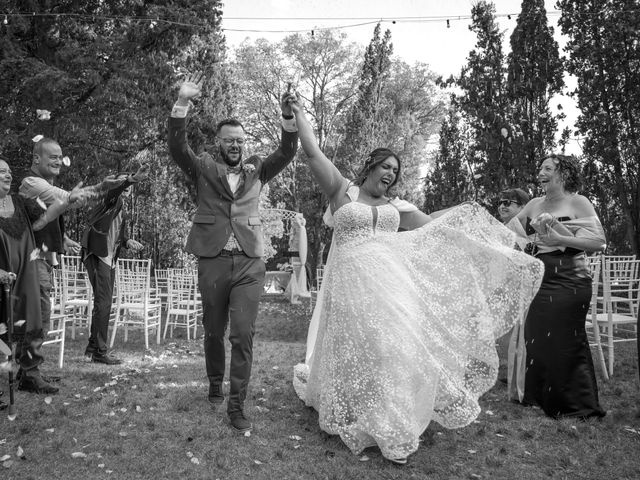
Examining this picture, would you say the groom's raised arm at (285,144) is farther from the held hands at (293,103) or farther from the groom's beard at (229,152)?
the groom's beard at (229,152)

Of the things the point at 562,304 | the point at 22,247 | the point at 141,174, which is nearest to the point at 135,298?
the point at 22,247

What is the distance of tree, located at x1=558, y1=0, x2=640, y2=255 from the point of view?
13.5 meters

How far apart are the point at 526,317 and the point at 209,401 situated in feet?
9.68

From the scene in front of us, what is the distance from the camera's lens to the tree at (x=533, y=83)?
45.7ft

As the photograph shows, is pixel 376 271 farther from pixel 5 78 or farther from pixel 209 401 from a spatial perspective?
pixel 5 78

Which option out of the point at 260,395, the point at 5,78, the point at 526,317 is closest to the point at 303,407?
the point at 260,395

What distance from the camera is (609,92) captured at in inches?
545

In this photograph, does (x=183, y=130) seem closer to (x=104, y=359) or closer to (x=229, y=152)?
(x=229, y=152)

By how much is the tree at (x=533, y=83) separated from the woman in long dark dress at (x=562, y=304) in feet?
32.5

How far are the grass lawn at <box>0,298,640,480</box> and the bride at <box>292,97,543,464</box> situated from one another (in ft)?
0.79

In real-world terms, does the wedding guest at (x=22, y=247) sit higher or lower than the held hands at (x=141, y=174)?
lower

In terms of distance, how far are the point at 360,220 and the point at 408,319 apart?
81 centimetres

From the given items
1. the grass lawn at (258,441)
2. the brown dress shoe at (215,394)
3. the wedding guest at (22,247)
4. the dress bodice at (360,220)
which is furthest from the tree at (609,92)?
the wedding guest at (22,247)

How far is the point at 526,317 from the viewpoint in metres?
4.66
